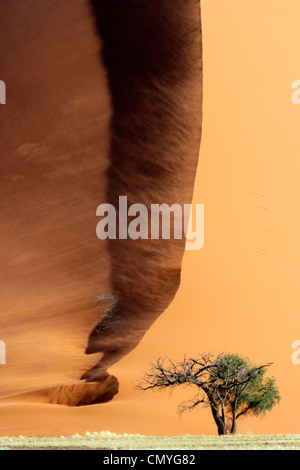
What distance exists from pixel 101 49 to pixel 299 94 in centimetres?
488

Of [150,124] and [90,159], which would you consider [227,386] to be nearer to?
[90,159]

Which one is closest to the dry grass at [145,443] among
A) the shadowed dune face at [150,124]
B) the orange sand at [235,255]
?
the orange sand at [235,255]

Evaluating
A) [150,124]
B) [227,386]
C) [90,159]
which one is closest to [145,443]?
[227,386]

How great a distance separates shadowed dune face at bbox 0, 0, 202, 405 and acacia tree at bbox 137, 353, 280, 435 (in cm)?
280

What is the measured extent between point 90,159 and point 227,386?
23.3ft

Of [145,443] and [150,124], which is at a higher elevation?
[150,124]

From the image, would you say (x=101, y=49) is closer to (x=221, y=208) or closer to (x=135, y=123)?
(x=135, y=123)

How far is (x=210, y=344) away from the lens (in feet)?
42.0

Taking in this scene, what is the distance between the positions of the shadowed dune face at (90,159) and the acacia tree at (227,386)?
9.17 ft

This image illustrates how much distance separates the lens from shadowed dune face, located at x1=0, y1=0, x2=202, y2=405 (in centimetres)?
1398

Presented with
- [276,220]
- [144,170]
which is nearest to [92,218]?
[144,170]

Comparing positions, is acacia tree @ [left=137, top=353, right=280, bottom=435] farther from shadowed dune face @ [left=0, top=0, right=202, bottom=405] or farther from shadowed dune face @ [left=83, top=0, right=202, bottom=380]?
shadowed dune face @ [left=83, top=0, right=202, bottom=380]

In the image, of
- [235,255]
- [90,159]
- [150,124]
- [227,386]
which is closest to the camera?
[227,386]

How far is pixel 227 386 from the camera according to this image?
31.5 ft
